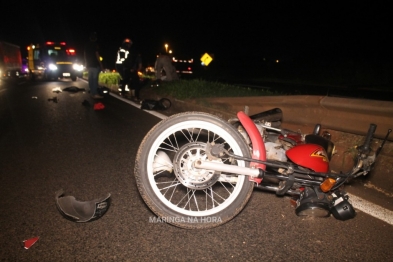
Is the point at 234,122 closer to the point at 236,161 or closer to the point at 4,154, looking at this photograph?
the point at 236,161

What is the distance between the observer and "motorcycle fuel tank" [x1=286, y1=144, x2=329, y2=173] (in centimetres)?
265

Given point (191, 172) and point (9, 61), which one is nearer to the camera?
point (191, 172)

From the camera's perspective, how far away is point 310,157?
A: 2658mm

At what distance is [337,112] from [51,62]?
25784 millimetres

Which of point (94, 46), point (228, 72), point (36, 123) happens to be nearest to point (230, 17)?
point (228, 72)

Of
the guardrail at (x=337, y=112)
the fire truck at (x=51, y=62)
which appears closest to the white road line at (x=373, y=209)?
the guardrail at (x=337, y=112)

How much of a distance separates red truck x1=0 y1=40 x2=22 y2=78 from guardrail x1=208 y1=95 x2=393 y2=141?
29.4 metres

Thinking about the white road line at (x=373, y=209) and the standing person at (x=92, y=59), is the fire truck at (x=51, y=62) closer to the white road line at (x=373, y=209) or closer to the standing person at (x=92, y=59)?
the standing person at (x=92, y=59)

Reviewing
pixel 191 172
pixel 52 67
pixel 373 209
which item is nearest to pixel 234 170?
pixel 191 172

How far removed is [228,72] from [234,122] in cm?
3523

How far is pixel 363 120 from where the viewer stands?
384 cm

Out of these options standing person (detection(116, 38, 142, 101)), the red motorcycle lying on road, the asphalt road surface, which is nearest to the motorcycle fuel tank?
the red motorcycle lying on road

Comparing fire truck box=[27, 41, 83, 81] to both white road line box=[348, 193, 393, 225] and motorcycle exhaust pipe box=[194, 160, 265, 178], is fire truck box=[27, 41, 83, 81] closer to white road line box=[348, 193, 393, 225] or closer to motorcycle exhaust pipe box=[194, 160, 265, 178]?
motorcycle exhaust pipe box=[194, 160, 265, 178]

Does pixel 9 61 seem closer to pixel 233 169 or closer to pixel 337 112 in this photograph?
pixel 337 112
